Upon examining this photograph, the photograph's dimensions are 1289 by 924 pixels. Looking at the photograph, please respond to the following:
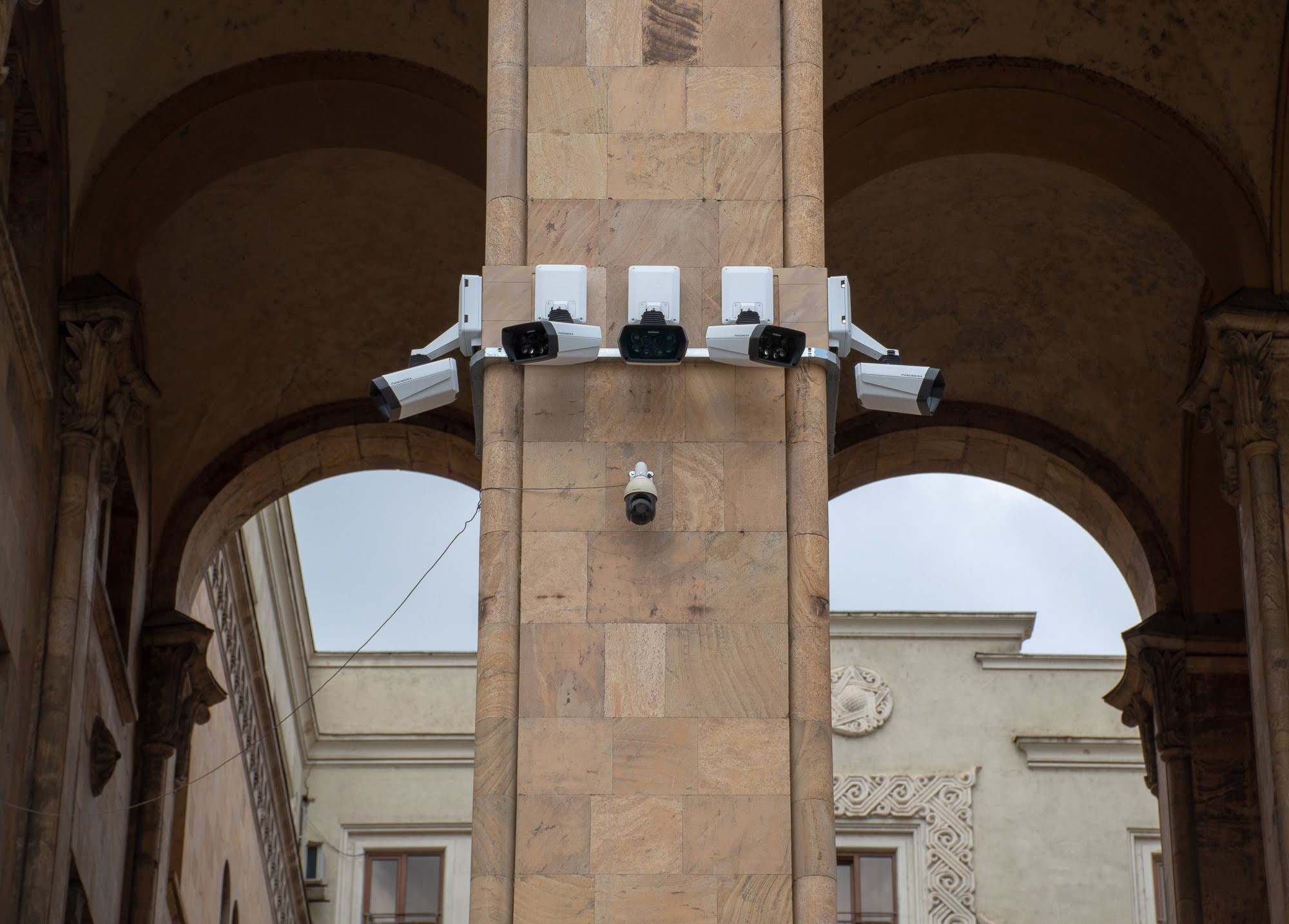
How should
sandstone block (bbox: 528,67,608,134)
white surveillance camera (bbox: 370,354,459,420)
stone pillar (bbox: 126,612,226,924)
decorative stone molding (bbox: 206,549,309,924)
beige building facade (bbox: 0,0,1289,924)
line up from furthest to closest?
decorative stone molding (bbox: 206,549,309,924), stone pillar (bbox: 126,612,226,924), sandstone block (bbox: 528,67,608,134), white surveillance camera (bbox: 370,354,459,420), beige building facade (bbox: 0,0,1289,924)

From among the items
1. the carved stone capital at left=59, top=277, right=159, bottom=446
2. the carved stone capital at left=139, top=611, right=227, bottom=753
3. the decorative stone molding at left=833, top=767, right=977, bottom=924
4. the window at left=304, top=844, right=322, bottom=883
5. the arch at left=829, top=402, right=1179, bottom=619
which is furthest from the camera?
the window at left=304, top=844, right=322, bottom=883

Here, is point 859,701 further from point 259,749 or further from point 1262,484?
point 1262,484

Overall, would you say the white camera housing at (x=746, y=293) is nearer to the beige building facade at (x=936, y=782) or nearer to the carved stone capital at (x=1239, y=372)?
the carved stone capital at (x=1239, y=372)

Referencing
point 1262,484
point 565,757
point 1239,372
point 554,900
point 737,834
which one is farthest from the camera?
point 1239,372

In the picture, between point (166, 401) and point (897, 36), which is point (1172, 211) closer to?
point (897, 36)

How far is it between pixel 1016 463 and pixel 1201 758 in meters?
3.11

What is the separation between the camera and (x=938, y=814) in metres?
28.2

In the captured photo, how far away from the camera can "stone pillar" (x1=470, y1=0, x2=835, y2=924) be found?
10531 mm

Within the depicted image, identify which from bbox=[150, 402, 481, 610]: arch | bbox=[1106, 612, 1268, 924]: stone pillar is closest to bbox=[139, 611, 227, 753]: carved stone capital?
bbox=[150, 402, 481, 610]: arch

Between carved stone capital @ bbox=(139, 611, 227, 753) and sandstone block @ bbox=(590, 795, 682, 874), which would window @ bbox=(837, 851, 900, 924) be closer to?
carved stone capital @ bbox=(139, 611, 227, 753)

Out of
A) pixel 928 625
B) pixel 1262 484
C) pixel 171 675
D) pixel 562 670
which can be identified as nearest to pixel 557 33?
pixel 562 670

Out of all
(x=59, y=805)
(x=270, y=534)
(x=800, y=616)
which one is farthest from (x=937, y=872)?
(x=800, y=616)

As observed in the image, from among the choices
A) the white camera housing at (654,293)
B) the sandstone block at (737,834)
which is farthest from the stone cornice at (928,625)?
the sandstone block at (737,834)

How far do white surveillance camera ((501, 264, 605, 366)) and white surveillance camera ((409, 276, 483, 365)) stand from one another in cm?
18
